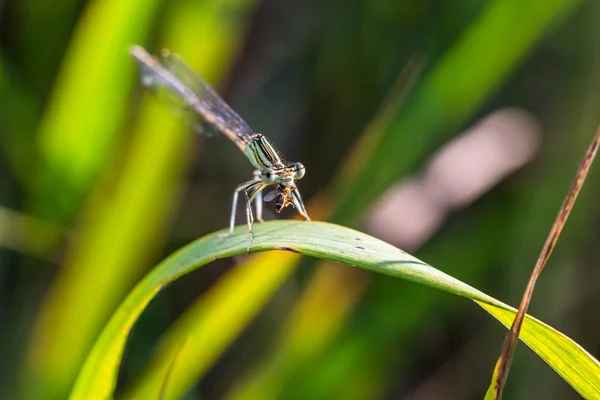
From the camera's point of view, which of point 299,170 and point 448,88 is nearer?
point 299,170

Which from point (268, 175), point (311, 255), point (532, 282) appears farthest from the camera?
point (268, 175)

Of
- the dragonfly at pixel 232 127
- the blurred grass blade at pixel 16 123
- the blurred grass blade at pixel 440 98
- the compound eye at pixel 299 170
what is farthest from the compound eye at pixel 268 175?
the blurred grass blade at pixel 16 123

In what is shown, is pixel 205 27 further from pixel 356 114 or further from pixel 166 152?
pixel 356 114

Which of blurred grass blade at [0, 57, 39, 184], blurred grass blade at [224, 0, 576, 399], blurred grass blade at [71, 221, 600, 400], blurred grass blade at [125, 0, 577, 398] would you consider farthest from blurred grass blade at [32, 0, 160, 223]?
blurred grass blade at [71, 221, 600, 400]

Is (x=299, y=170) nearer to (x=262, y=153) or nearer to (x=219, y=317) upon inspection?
(x=262, y=153)

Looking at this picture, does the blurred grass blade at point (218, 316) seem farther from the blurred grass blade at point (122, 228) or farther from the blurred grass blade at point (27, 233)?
the blurred grass blade at point (27, 233)

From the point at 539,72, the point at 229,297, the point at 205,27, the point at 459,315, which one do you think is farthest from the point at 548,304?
the point at 205,27

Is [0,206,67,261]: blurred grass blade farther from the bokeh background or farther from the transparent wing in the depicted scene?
the transparent wing

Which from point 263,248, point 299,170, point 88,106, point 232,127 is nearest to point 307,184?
point 232,127
